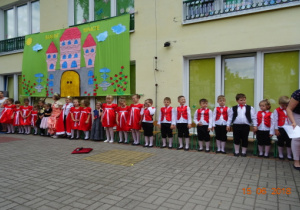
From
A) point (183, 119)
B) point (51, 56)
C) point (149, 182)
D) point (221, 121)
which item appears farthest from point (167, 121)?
point (51, 56)

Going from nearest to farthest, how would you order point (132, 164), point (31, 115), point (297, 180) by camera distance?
point (297, 180) < point (132, 164) < point (31, 115)

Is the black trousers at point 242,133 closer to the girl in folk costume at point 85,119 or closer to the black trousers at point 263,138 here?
the black trousers at point 263,138

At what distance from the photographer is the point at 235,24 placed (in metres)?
6.99

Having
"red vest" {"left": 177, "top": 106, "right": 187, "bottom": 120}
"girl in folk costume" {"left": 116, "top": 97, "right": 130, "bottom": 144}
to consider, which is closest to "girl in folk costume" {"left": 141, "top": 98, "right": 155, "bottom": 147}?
"girl in folk costume" {"left": 116, "top": 97, "right": 130, "bottom": 144}

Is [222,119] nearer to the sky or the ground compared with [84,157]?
nearer to the sky

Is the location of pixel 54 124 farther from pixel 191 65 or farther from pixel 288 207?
pixel 288 207

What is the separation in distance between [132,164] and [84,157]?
1480 millimetres

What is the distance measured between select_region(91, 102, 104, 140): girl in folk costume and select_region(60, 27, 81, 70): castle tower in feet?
8.05

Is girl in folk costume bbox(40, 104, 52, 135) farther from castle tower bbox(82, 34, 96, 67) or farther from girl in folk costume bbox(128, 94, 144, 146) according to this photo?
girl in folk costume bbox(128, 94, 144, 146)

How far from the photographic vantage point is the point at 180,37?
7.85 m

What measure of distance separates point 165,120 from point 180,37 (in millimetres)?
2862

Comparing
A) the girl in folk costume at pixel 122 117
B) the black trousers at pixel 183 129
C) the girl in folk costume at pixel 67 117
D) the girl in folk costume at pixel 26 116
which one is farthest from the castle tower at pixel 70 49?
the black trousers at pixel 183 129

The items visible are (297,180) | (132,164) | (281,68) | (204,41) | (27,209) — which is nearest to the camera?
(27,209)

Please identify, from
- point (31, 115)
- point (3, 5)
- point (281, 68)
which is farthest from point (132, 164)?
point (3, 5)
